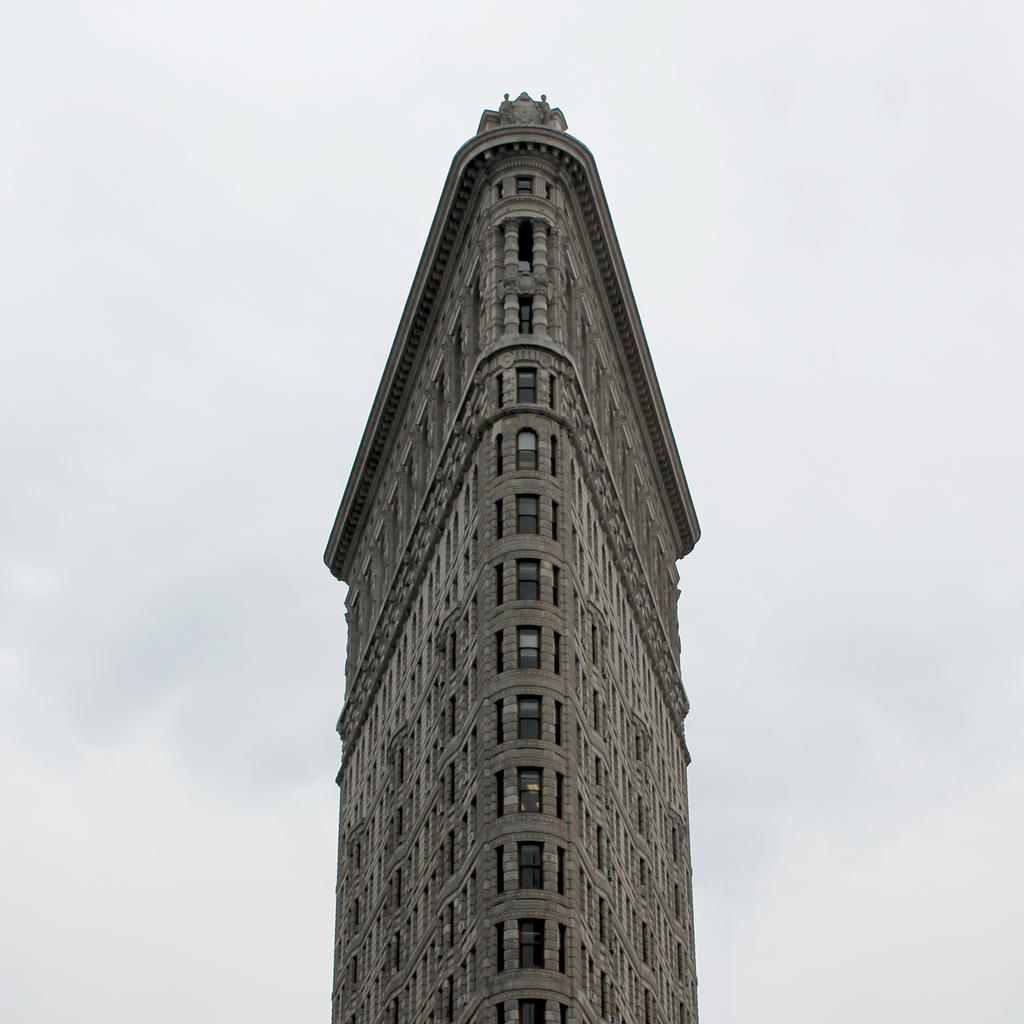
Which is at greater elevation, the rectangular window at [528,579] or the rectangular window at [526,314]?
the rectangular window at [526,314]

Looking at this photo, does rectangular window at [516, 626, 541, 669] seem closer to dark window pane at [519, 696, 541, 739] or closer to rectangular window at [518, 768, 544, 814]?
dark window pane at [519, 696, 541, 739]

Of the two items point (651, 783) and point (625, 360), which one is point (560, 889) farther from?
point (625, 360)

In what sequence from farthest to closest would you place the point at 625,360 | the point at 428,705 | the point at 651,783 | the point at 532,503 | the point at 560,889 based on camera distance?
the point at 625,360, the point at 651,783, the point at 428,705, the point at 532,503, the point at 560,889

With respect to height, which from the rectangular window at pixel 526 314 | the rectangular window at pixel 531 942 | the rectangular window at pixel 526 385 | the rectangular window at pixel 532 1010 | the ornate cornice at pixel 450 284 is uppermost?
the ornate cornice at pixel 450 284

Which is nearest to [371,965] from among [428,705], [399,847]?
[399,847]

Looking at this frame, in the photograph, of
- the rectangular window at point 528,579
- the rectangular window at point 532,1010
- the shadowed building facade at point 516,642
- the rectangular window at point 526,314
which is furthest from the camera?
the rectangular window at point 526,314

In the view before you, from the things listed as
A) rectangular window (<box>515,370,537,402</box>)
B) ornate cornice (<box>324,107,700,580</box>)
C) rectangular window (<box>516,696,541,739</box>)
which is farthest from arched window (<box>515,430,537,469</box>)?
ornate cornice (<box>324,107,700,580</box>)

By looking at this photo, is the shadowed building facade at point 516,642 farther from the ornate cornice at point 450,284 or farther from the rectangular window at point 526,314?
the ornate cornice at point 450,284

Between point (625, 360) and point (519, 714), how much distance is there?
167ft

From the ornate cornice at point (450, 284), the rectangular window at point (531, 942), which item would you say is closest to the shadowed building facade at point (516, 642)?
the rectangular window at point (531, 942)

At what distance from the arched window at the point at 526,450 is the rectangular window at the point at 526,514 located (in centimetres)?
250

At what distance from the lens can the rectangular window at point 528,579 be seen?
108750 millimetres

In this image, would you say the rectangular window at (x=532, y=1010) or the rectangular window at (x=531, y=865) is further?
the rectangular window at (x=531, y=865)

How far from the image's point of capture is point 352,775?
503 feet
